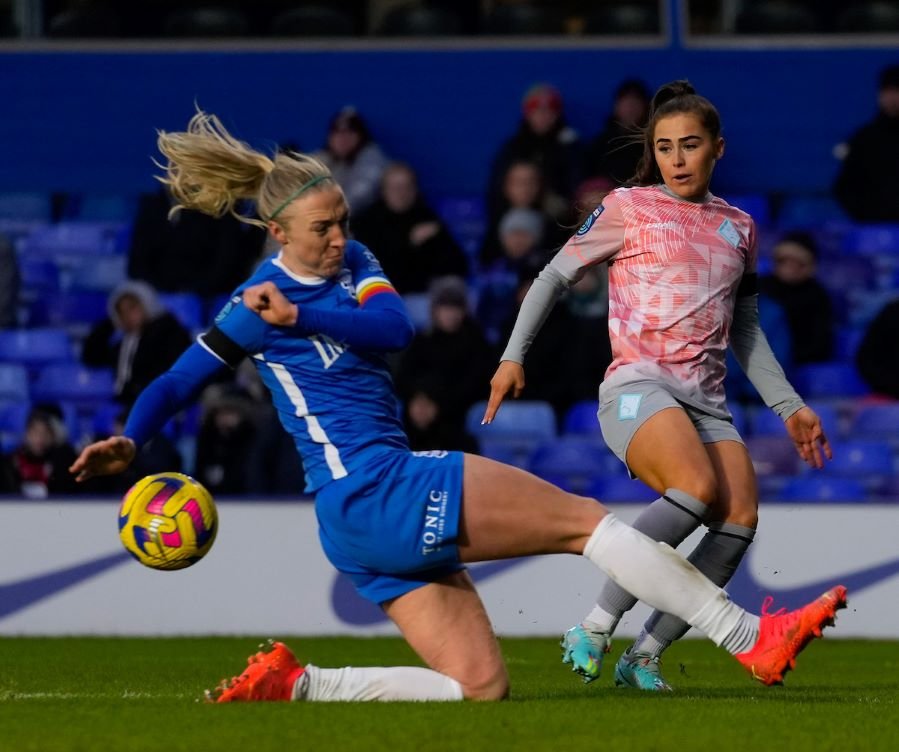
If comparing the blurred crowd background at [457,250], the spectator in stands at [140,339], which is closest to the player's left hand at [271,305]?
the blurred crowd background at [457,250]

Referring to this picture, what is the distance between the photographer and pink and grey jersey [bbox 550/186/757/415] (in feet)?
18.9

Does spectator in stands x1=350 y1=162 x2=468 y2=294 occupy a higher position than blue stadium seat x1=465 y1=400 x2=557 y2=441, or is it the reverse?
spectator in stands x1=350 y1=162 x2=468 y2=294

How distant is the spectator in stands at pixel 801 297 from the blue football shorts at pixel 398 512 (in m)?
7.22

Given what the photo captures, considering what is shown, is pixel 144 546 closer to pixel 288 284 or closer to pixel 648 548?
pixel 288 284

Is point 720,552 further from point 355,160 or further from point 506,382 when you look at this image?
point 355,160

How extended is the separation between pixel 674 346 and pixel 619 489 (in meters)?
5.20

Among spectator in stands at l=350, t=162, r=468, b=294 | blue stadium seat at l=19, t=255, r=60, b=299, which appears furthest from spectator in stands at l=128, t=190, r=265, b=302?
blue stadium seat at l=19, t=255, r=60, b=299

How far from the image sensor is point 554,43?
14383 mm

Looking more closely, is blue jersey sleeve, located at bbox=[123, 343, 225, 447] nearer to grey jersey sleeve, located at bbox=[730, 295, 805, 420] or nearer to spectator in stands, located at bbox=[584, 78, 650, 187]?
grey jersey sleeve, located at bbox=[730, 295, 805, 420]

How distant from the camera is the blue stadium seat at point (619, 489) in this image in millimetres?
10680

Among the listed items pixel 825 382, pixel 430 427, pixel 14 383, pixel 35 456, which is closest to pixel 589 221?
pixel 430 427

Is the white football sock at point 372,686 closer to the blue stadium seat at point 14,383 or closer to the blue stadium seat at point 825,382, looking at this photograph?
the blue stadium seat at point 825,382

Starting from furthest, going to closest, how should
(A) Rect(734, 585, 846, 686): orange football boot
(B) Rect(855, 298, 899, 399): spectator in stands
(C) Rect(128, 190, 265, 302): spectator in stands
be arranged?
1. (C) Rect(128, 190, 265, 302): spectator in stands
2. (B) Rect(855, 298, 899, 399): spectator in stands
3. (A) Rect(734, 585, 846, 686): orange football boot

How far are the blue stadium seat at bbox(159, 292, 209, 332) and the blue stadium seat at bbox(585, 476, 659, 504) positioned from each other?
3325 mm
